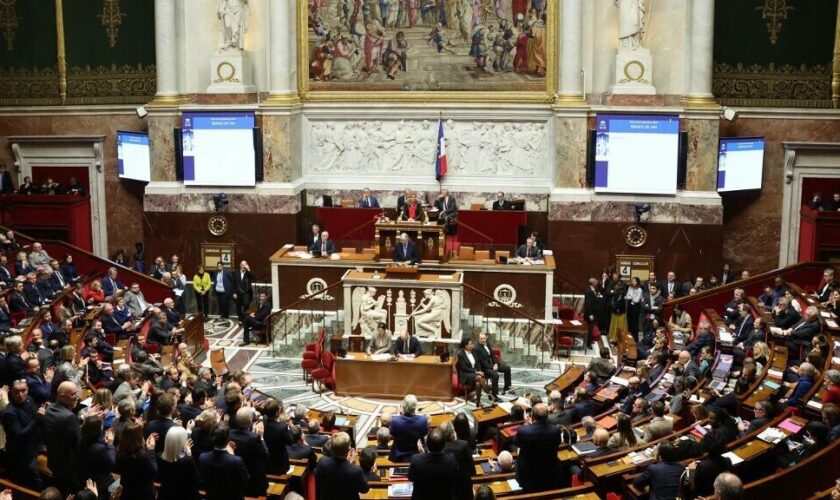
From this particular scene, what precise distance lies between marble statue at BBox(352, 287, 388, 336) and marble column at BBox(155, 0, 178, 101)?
27.8 feet

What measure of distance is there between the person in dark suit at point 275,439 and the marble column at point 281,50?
48.9 feet

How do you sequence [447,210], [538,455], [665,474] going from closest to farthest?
[665,474]
[538,455]
[447,210]

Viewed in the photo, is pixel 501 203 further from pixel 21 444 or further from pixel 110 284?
pixel 21 444

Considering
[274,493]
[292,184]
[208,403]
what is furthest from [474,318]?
[274,493]

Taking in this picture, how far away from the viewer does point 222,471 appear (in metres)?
8.94

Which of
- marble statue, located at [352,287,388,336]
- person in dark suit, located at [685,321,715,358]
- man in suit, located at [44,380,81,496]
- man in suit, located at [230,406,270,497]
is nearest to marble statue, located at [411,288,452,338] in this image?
marble statue, located at [352,287,388,336]

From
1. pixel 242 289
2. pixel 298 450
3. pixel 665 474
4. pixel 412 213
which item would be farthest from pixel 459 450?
pixel 242 289

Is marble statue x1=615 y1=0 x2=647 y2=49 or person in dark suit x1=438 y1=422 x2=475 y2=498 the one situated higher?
marble statue x1=615 y1=0 x2=647 y2=49

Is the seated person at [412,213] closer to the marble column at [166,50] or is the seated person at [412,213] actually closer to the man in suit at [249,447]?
the marble column at [166,50]

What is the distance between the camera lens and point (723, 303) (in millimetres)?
21422

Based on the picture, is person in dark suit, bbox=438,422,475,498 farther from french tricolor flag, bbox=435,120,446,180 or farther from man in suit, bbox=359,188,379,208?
french tricolor flag, bbox=435,120,446,180

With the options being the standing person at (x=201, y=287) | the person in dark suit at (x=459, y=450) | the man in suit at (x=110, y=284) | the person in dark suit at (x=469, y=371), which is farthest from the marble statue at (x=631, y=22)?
the person in dark suit at (x=459, y=450)

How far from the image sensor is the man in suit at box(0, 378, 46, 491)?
34.3ft

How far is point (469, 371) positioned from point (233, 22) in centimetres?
1172
